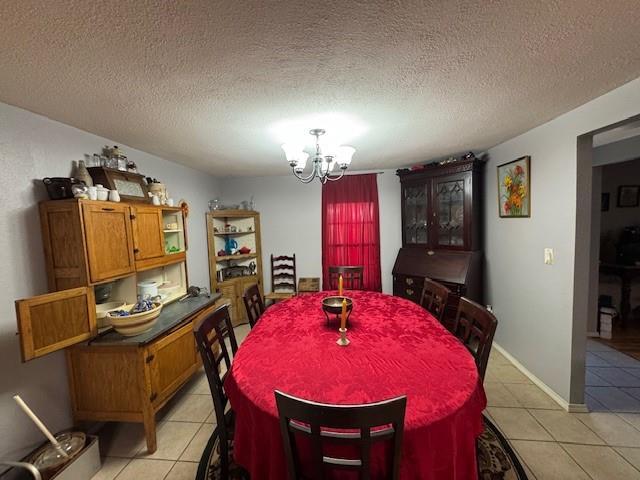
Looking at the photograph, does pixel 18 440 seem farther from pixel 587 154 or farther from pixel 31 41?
pixel 587 154

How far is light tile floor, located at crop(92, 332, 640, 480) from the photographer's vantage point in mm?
1562

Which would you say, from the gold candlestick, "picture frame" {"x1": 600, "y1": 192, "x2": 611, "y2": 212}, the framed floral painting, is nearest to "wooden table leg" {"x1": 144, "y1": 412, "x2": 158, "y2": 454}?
the gold candlestick

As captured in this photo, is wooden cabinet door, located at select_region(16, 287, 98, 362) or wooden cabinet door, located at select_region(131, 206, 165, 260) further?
wooden cabinet door, located at select_region(131, 206, 165, 260)

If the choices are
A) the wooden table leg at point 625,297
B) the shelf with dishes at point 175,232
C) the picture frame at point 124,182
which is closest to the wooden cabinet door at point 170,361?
the shelf with dishes at point 175,232

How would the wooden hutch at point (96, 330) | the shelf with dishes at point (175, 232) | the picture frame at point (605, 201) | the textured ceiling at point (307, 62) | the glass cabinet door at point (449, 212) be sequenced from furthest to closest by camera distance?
the picture frame at point (605, 201)
the glass cabinet door at point (449, 212)
the shelf with dishes at point (175, 232)
the wooden hutch at point (96, 330)
the textured ceiling at point (307, 62)

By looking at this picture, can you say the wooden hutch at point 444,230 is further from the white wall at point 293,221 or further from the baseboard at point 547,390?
the baseboard at point 547,390

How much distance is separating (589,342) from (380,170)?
3249 millimetres

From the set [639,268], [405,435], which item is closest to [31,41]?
[405,435]

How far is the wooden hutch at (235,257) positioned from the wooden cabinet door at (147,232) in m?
1.28

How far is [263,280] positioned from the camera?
4141 mm

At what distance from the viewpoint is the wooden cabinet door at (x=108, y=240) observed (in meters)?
1.67

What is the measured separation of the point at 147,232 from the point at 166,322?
76 centimetres

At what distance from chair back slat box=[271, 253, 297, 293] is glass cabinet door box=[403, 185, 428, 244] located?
177 cm

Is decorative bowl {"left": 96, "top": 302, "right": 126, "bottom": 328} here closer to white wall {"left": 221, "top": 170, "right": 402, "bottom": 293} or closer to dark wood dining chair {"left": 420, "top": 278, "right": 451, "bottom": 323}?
white wall {"left": 221, "top": 170, "right": 402, "bottom": 293}
